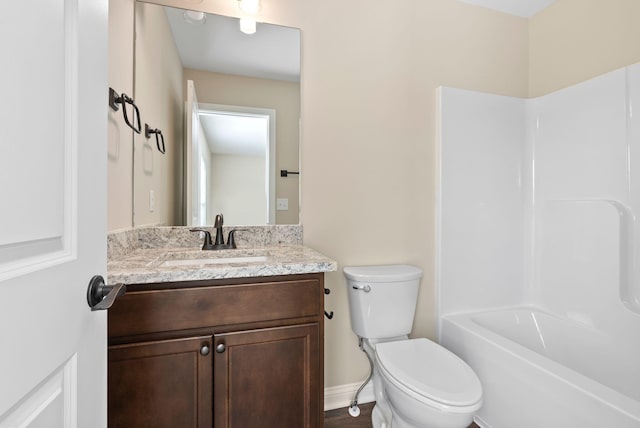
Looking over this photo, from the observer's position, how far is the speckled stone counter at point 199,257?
99cm

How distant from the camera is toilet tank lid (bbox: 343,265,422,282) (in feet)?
5.14

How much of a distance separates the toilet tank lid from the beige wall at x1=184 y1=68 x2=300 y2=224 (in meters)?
0.44

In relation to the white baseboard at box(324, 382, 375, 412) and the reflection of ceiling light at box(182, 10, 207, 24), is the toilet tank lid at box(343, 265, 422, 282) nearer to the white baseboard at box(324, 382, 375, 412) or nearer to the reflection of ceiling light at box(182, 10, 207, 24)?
the white baseboard at box(324, 382, 375, 412)

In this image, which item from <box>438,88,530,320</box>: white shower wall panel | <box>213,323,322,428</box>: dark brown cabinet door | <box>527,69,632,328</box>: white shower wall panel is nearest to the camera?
<box>213,323,322,428</box>: dark brown cabinet door

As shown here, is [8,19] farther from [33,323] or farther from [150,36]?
[150,36]

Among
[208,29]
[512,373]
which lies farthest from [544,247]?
[208,29]

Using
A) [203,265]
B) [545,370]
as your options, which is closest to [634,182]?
[545,370]

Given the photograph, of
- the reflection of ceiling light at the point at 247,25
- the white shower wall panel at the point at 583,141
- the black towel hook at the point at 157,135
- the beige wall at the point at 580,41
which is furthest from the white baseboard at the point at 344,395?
the beige wall at the point at 580,41

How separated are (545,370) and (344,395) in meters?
1.03

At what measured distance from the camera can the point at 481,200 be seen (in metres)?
2.01

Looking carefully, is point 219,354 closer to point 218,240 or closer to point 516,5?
point 218,240

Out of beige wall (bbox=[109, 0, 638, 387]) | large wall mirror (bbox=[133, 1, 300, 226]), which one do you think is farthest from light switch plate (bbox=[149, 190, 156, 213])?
beige wall (bbox=[109, 0, 638, 387])

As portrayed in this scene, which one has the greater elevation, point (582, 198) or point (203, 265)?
point (582, 198)

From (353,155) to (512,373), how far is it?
1353 mm
